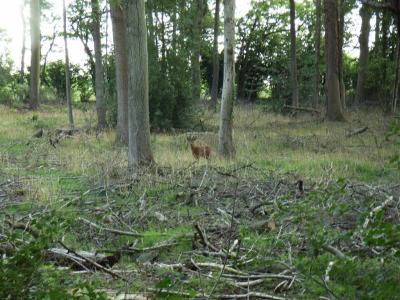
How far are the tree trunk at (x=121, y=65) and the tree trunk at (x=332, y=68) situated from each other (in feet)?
29.7

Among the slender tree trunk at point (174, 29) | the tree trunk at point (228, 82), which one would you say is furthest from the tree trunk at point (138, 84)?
the slender tree trunk at point (174, 29)

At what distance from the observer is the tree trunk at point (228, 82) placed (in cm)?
1174

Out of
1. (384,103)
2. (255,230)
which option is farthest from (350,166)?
(384,103)

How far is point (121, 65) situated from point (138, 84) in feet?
12.8

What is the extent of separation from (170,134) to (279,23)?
70.5 ft

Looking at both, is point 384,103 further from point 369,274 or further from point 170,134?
point 369,274

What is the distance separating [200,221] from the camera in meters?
6.52

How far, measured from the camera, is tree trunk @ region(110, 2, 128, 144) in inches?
532

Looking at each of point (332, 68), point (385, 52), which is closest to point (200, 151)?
point (332, 68)

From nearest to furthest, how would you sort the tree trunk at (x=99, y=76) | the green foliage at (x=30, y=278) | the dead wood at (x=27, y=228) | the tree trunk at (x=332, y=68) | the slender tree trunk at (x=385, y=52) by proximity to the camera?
1. the green foliage at (x=30, y=278)
2. the dead wood at (x=27, y=228)
3. the tree trunk at (x=99, y=76)
4. the tree trunk at (x=332, y=68)
5. the slender tree trunk at (x=385, y=52)

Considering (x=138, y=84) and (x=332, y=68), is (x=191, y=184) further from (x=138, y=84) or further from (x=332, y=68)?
(x=332, y=68)

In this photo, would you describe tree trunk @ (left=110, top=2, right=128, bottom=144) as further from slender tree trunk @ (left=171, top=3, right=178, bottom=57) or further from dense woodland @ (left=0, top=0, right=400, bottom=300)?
slender tree trunk @ (left=171, top=3, right=178, bottom=57)

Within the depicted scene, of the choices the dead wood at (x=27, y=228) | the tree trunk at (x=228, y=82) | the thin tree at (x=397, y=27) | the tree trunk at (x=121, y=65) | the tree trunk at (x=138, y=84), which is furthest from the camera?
the tree trunk at (x=121, y=65)

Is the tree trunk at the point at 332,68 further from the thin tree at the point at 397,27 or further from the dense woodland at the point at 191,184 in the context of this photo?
the thin tree at the point at 397,27
